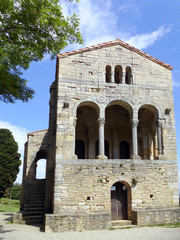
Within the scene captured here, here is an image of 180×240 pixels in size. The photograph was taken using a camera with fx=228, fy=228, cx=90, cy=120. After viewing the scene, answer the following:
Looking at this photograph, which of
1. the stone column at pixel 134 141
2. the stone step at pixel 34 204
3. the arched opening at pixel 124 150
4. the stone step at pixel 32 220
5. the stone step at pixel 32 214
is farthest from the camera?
the arched opening at pixel 124 150

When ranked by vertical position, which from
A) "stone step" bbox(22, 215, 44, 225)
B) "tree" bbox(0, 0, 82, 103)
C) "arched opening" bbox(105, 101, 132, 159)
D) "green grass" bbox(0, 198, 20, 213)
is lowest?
"green grass" bbox(0, 198, 20, 213)

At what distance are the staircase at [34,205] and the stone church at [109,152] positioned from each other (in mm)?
59

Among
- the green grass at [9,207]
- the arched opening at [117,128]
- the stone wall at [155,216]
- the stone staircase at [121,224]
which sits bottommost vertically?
the green grass at [9,207]

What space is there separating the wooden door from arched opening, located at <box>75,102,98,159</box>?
13.1 feet

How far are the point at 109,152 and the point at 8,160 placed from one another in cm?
1269

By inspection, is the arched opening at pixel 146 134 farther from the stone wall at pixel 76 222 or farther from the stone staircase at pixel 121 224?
the stone wall at pixel 76 222

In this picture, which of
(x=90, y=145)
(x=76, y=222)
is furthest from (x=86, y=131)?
Answer: (x=76, y=222)

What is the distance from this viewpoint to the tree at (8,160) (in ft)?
75.8

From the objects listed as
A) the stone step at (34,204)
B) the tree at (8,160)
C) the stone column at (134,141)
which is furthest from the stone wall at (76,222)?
the tree at (8,160)

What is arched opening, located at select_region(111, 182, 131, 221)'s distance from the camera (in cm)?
1203

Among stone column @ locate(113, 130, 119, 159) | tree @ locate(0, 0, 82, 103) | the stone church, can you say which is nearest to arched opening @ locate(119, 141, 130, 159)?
the stone church

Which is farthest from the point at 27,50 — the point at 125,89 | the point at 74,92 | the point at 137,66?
the point at 137,66

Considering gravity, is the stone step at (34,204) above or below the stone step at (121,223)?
above

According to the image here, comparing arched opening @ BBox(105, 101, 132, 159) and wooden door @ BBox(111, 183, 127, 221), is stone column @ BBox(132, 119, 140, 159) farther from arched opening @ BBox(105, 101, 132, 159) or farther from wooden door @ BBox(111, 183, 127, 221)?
arched opening @ BBox(105, 101, 132, 159)
